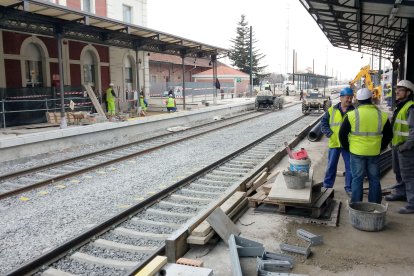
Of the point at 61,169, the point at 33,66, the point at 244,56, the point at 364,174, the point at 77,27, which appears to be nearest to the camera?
the point at 364,174

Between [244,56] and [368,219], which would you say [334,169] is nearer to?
[368,219]

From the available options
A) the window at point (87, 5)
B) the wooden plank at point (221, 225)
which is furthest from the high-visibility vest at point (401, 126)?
the window at point (87, 5)

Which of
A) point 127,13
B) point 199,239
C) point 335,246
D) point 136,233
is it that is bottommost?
point 136,233

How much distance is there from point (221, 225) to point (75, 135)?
1125cm

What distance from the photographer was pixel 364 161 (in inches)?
232

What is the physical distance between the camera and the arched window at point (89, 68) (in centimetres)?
2312

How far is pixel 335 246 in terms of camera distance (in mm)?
4992

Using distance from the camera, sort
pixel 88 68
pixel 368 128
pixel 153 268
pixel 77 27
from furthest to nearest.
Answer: pixel 88 68, pixel 77 27, pixel 368 128, pixel 153 268

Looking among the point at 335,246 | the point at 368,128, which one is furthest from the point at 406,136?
the point at 335,246

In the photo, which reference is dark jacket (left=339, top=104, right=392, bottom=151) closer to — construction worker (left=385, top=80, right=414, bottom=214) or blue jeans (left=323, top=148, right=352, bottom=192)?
construction worker (left=385, top=80, right=414, bottom=214)

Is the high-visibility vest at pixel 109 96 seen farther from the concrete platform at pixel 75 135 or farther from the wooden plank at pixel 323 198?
the wooden plank at pixel 323 198

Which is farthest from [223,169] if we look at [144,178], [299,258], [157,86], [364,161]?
[157,86]

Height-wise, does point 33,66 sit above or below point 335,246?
above

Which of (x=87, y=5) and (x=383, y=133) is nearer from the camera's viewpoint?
(x=383, y=133)
